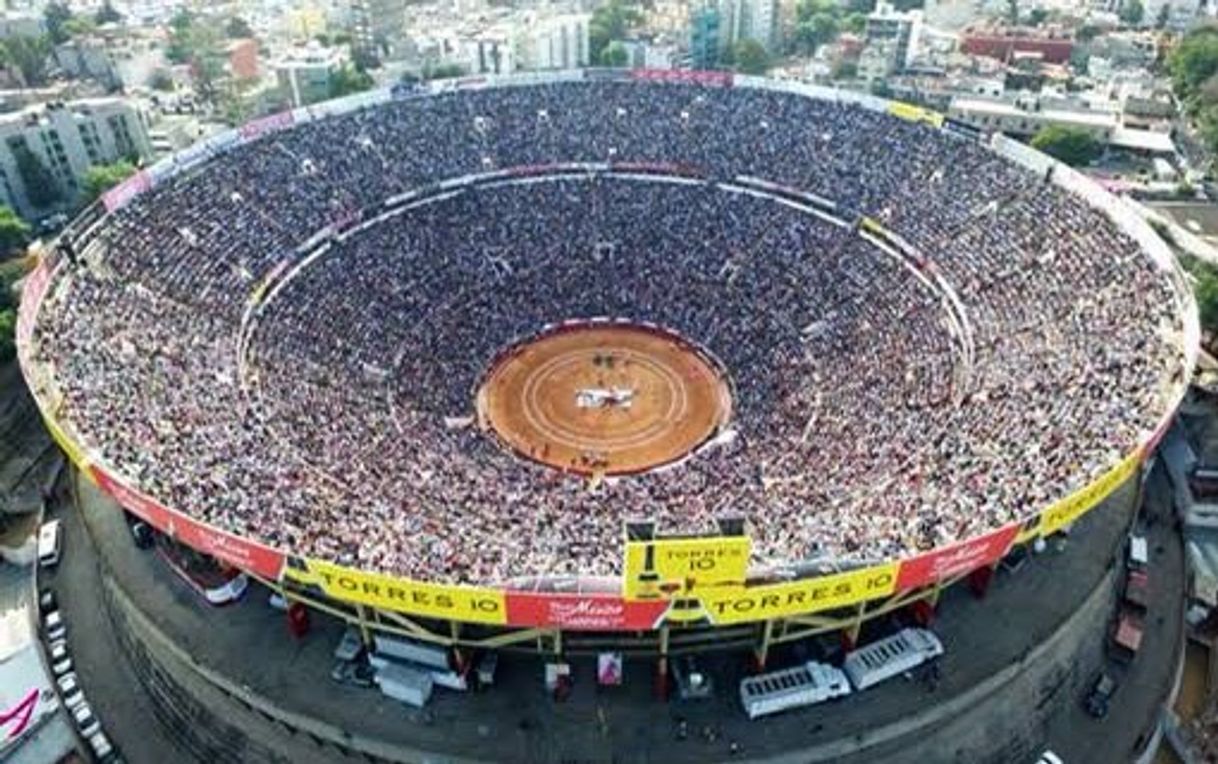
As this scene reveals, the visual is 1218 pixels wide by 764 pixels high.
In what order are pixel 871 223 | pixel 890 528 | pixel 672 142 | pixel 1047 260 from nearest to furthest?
pixel 890 528
pixel 1047 260
pixel 871 223
pixel 672 142

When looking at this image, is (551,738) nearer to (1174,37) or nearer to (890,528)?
(890,528)

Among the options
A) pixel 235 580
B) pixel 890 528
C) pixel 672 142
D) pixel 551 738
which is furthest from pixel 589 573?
pixel 672 142

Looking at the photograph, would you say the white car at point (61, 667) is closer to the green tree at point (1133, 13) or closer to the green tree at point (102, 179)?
the green tree at point (102, 179)

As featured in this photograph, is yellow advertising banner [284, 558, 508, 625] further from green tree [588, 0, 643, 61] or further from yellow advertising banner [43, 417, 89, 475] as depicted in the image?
green tree [588, 0, 643, 61]

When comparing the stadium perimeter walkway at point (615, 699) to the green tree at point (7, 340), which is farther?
the green tree at point (7, 340)

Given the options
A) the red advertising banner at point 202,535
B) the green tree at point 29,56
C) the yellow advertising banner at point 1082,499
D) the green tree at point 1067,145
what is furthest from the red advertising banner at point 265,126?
the green tree at point 1067,145

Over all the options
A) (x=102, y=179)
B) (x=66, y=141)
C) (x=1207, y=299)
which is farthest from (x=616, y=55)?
(x=1207, y=299)
